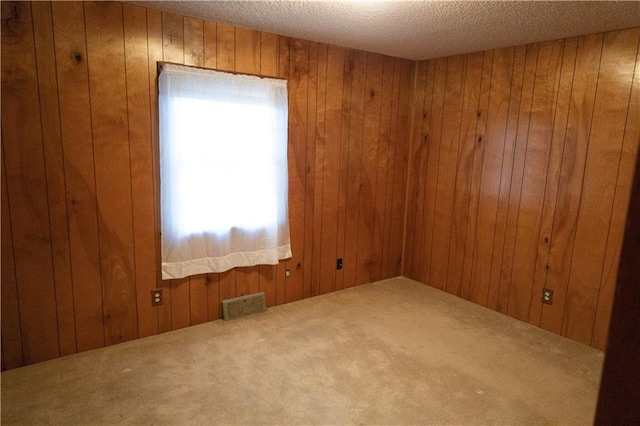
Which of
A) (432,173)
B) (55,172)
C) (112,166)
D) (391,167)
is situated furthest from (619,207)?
(55,172)

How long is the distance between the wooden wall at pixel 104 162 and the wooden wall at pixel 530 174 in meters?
1.17

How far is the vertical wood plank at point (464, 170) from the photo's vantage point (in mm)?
3648

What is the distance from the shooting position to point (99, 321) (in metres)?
2.72

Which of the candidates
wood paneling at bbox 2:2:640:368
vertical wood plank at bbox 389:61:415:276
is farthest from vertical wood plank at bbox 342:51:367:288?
vertical wood plank at bbox 389:61:415:276

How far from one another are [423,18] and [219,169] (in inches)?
69.7

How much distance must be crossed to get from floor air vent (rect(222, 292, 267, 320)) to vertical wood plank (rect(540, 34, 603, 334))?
236 cm

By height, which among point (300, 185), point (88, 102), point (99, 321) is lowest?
point (99, 321)

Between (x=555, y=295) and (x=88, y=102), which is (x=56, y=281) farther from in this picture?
(x=555, y=295)

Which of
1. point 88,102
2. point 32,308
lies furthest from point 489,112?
Result: point 32,308

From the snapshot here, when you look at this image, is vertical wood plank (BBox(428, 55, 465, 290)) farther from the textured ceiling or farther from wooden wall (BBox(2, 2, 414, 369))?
wooden wall (BBox(2, 2, 414, 369))

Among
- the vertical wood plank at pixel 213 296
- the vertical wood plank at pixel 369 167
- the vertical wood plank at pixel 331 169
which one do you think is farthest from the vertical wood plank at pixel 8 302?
the vertical wood plank at pixel 369 167

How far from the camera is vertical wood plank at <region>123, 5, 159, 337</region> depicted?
103 inches

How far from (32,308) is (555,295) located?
3.75m

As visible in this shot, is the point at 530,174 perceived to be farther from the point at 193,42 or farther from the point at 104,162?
the point at 104,162
